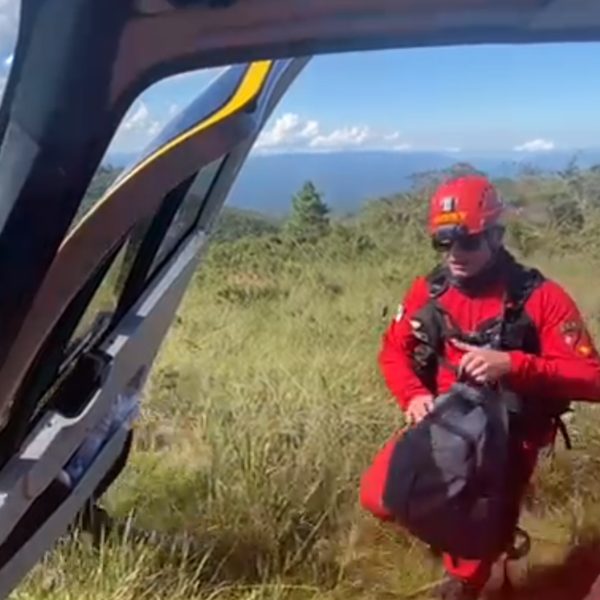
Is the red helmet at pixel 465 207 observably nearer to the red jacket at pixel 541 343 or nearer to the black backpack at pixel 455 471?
the red jacket at pixel 541 343

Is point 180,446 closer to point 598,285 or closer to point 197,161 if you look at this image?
point 598,285

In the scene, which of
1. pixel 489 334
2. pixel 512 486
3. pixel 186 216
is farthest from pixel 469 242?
pixel 186 216

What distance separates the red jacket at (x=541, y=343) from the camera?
1.53 m

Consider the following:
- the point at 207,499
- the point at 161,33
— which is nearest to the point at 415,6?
the point at 161,33

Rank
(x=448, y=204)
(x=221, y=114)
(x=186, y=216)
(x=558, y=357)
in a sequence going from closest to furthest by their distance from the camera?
(x=221, y=114)
(x=186, y=216)
(x=448, y=204)
(x=558, y=357)

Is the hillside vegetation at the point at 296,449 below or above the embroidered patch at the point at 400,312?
below

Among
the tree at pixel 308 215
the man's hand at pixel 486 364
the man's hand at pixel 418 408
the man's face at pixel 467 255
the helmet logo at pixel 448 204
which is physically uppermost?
the helmet logo at pixel 448 204

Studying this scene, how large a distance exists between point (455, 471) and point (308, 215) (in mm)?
466

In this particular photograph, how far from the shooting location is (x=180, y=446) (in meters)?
1.76

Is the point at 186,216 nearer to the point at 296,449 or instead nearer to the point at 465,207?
the point at 465,207

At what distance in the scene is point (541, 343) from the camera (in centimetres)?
157

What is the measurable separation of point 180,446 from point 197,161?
45.7 inches

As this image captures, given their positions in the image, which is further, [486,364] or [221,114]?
[486,364]

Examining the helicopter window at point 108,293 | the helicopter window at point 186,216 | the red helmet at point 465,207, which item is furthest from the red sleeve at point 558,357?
the helicopter window at point 108,293
